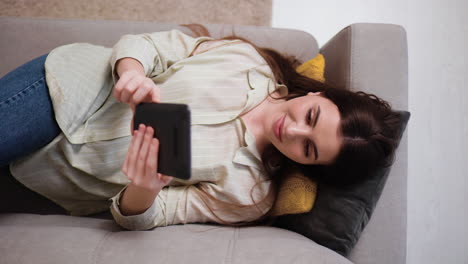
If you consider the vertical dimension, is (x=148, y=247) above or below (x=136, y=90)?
below

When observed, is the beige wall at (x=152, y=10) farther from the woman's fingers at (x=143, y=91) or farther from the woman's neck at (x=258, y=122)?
the woman's fingers at (x=143, y=91)

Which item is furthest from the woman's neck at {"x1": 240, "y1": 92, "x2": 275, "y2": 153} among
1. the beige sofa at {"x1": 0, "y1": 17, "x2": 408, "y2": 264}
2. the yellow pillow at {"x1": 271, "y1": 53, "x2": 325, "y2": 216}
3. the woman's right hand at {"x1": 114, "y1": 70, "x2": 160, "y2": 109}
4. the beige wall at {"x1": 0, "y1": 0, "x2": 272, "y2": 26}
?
the beige wall at {"x1": 0, "y1": 0, "x2": 272, "y2": 26}

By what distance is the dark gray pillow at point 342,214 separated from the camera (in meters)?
0.84

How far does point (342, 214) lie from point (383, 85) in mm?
389

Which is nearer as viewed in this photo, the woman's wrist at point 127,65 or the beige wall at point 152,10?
the woman's wrist at point 127,65

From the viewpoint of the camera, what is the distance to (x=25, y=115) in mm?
783

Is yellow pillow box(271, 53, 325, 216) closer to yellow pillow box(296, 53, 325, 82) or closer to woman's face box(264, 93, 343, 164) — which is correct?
woman's face box(264, 93, 343, 164)

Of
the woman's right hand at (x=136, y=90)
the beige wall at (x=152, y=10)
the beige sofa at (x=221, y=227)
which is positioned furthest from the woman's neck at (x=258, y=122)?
the beige wall at (x=152, y=10)

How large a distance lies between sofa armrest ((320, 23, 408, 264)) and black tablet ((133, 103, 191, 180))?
1.88 feet

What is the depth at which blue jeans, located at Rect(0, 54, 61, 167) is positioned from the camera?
30.2 inches

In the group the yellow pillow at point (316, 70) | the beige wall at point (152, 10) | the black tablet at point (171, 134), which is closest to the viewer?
the black tablet at point (171, 134)

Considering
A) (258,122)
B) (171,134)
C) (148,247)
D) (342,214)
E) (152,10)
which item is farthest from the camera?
(152,10)

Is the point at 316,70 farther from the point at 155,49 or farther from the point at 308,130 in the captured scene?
the point at 155,49

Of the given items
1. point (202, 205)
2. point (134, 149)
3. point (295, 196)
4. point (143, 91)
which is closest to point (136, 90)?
point (143, 91)
